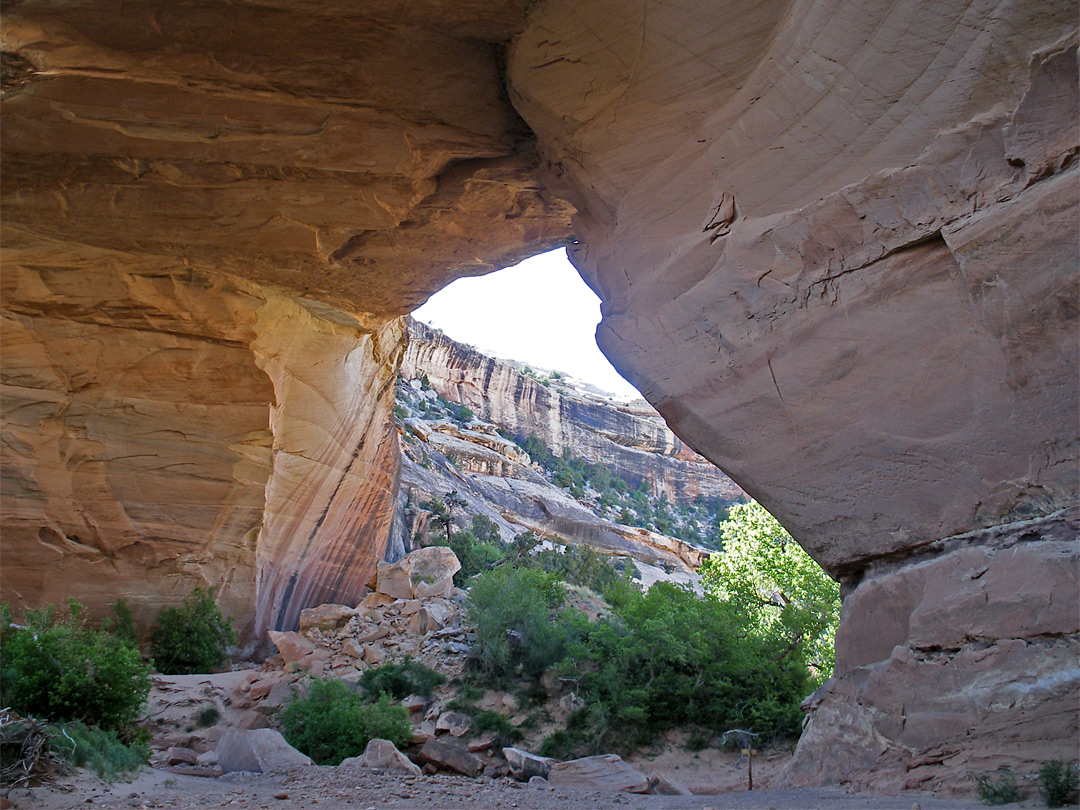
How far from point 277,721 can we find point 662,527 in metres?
38.2

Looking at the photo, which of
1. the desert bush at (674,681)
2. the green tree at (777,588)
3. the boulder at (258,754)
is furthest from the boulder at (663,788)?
the green tree at (777,588)

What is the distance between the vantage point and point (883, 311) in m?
5.09

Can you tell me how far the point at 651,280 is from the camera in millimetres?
6934

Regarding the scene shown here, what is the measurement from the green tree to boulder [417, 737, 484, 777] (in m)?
6.77

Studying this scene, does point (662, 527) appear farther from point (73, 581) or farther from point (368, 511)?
point (73, 581)

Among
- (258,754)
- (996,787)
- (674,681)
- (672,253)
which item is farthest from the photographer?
(674,681)

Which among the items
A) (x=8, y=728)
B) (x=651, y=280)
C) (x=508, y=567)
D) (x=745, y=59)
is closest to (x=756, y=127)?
(x=745, y=59)

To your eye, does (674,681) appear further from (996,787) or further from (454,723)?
(996,787)

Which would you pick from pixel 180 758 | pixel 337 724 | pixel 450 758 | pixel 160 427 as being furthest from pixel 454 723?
pixel 160 427

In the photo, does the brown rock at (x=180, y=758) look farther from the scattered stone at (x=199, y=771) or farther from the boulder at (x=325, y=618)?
the boulder at (x=325, y=618)

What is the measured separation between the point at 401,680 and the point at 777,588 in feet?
35.7

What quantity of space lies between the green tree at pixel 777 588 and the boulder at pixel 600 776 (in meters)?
6.29

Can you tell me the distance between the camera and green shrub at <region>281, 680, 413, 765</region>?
9359mm

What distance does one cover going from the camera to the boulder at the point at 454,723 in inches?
430
